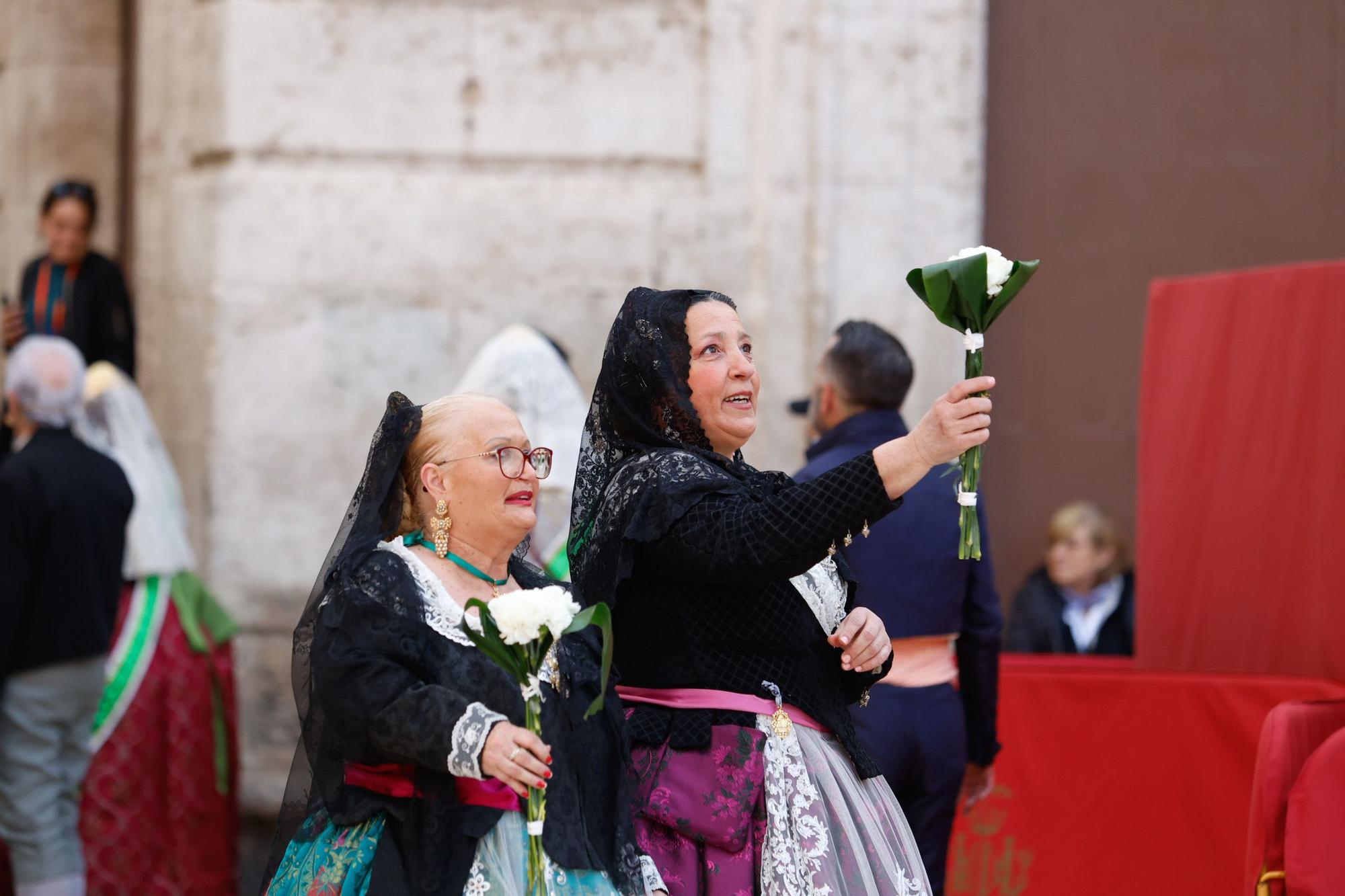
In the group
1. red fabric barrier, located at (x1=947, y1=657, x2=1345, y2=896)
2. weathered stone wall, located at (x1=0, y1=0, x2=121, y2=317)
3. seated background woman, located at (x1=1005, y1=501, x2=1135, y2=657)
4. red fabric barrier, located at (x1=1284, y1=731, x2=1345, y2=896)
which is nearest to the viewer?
red fabric barrier, located at (x1=1284, y1=731, x2=1345, y2=896)

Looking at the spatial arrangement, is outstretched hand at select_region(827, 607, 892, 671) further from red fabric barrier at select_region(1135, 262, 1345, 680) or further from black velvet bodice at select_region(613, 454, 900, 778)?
red fabric barrier at select_region(1135, 262, 1345, 680)

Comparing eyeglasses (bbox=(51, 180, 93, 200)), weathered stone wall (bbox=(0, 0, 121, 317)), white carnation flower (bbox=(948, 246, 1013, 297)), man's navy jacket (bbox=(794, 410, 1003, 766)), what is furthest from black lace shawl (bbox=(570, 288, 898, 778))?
weathered stone wall (bbox=(0, 0, 121, 317))

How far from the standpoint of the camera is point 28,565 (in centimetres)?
594

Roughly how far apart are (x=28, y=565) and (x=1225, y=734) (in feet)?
12.6

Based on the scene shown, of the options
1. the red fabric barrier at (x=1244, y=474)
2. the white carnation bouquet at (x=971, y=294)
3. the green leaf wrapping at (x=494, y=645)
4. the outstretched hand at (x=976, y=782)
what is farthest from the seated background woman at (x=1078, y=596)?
the green leaf wrapping at (x=494, y=645)

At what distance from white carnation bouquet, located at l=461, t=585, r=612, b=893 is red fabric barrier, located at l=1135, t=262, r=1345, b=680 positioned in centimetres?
270

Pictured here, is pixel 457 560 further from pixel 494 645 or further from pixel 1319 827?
pixel 1319 827

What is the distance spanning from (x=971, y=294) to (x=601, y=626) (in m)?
0.85

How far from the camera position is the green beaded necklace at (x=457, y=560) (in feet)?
10.7

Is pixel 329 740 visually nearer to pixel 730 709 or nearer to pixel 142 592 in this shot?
pixel 730 709

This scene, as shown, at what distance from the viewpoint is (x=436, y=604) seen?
3139mm

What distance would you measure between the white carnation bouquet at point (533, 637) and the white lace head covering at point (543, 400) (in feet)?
8.16

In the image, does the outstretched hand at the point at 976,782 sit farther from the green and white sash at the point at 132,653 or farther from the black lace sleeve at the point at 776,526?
the green and white sash at the point at 132,653

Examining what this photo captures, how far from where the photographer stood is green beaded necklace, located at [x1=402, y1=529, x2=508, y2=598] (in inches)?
128
